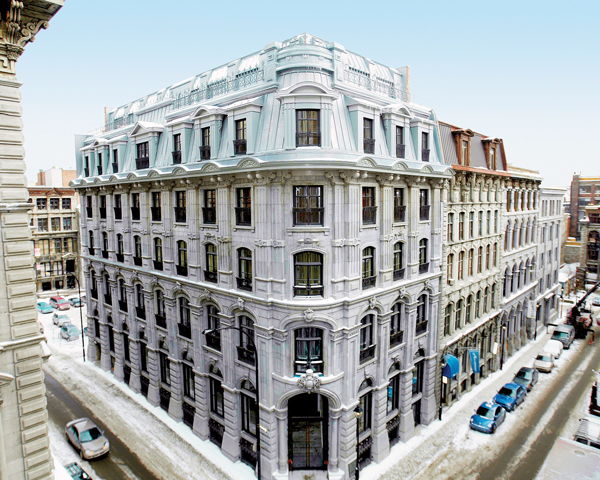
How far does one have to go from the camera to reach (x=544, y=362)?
3619 centimetres

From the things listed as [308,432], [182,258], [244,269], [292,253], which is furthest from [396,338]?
[182,258]

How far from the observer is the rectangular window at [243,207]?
21078 millimetres

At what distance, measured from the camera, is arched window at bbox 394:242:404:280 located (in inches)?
934

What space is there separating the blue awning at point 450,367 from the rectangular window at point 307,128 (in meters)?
18.1

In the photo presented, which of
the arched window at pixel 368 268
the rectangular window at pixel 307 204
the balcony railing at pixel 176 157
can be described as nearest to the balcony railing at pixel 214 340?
the rectangular window at pixel 307 204

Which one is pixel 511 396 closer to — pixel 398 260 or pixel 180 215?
pixel 398 260

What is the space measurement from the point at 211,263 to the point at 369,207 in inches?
389

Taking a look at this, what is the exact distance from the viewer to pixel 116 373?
33031 mm

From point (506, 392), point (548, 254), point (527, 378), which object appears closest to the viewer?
point (506, 392)

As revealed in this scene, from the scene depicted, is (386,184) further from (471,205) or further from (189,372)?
(189,372)

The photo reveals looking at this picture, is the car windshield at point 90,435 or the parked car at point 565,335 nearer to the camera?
the car windshield at point 90,435

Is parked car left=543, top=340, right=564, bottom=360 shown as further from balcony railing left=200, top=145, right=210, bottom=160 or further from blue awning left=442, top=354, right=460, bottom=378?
balcony railing left=200, top=145, right=210, bottom=160

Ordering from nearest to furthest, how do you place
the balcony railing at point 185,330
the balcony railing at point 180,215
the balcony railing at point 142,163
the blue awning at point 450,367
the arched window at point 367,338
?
the arched window at point 367,338, the balcony railing at point 180,215, the balcony railing at point 185,330, the blue awning at point 450,367, the balcony railing at point 142,163

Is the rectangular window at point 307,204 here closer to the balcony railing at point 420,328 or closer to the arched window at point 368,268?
the arched window at point 368,268
